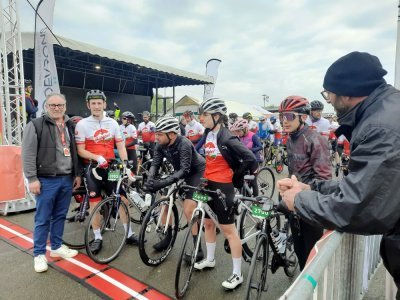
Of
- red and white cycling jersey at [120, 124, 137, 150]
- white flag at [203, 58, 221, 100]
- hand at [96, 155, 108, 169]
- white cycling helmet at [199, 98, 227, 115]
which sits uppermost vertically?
white flag at [203, 58, 221, 100]

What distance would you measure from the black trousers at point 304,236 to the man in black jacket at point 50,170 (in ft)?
9.34

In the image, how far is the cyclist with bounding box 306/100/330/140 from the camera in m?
6.76

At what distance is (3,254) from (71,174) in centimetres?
144

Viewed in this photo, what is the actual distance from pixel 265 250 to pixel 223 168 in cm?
103

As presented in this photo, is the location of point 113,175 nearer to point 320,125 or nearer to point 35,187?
point 35,187

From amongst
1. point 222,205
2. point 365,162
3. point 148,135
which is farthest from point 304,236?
point 148,135

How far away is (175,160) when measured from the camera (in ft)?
12.7

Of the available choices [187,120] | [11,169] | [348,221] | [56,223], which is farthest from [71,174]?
[187,120]

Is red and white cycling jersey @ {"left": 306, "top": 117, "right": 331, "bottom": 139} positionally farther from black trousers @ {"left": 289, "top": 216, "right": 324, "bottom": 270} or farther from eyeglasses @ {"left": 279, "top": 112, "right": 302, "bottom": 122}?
black trousers @ {"left": 289, "top": 216, "right": 324, "bottom": 270}

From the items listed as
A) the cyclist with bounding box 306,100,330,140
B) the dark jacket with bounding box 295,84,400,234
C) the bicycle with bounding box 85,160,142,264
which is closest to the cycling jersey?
the bicycle with bounding box 85,160,142,264

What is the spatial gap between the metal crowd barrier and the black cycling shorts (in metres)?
1.36

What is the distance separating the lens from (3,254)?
3.80 metres

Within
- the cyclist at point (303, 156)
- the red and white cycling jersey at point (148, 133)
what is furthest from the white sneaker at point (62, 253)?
the red and white cycling jersey at point (148, 133)

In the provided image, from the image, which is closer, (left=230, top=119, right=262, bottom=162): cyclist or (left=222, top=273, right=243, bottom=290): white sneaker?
(left=222, top=273, right=243, bottom=290): white sneaker
